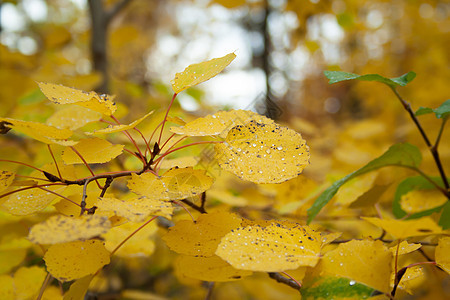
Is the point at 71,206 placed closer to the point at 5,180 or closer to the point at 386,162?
the point at 5,180

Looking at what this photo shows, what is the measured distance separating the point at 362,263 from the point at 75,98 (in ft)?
1.12

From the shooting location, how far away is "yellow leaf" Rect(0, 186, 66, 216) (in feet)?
1.12

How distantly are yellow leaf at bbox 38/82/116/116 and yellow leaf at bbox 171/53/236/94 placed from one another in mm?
82

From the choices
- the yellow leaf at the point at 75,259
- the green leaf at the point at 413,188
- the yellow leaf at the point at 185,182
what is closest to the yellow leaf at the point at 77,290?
the yellow leaf at the point at 75,259

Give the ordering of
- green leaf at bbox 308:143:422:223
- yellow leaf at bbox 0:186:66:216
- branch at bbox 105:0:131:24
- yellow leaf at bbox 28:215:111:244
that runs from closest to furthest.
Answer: yellow leaf at bbox 28:215:111:244 < yellow leaf at bbox 0:186:66:216 < green leaf at bbox 308:143:422:223 < branch at bbox 105:0:131:24

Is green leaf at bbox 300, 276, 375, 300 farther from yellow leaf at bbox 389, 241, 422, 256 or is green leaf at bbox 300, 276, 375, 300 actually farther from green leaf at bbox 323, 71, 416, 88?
green leaf at bbox 323, 71, 416, 88

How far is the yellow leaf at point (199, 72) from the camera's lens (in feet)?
1.17

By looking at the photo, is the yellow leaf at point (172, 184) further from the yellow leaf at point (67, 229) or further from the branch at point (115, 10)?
the branch at point (115, 10)

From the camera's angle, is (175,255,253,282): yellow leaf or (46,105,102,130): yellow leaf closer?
(175,255,253,282): yellow leaf

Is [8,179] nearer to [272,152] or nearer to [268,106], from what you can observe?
[272,152]

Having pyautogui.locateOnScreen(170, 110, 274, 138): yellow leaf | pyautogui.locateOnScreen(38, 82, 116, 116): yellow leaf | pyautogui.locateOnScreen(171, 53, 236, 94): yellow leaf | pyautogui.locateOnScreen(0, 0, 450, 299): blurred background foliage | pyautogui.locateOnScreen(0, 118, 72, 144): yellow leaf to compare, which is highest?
pyautogui.locateOnScreen(171, 53, 236, 94): yellow leaf

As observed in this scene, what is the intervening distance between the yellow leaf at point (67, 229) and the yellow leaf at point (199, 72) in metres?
0.18

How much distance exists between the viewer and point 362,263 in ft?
0.99

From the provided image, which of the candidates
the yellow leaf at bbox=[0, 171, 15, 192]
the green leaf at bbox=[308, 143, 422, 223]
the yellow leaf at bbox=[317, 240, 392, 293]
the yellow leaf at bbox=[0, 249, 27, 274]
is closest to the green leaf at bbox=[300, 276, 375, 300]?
the yellow leaf at bbox=[317, 240, 392, 293]
